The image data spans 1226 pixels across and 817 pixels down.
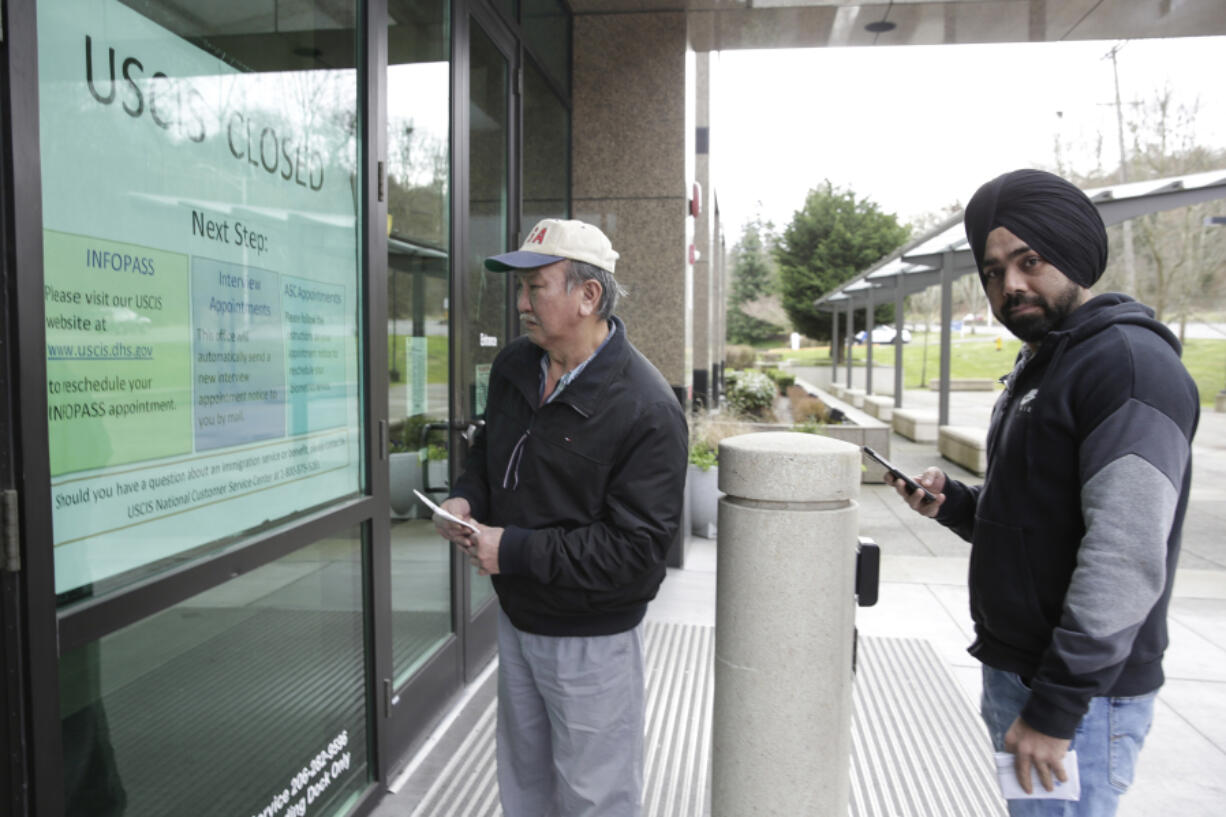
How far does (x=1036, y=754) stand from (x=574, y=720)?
114 centimetres

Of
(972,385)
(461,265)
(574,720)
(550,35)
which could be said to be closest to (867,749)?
(574,720)

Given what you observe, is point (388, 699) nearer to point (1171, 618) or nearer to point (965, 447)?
point (1171, 618)

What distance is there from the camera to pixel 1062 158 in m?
33.6

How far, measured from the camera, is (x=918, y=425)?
16219mm

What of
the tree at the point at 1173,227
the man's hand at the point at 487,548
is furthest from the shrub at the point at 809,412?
the tree at the point at 1173,227

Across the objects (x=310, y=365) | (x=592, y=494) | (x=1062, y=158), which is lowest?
(x=592, y=494)

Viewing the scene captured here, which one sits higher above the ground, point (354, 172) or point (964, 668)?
point (354, 172)

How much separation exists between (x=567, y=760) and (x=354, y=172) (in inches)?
81.6

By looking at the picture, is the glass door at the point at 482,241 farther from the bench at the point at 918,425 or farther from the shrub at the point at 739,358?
the shrub at the point at 739,358

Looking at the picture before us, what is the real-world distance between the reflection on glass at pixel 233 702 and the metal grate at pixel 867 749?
0.48 m

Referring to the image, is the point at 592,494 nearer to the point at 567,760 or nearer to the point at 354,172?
the point at 567,760

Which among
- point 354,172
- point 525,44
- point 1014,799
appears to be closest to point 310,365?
point 354,172

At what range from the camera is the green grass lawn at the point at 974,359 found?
32.7m

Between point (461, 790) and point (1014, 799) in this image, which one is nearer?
point (1014, 799)
